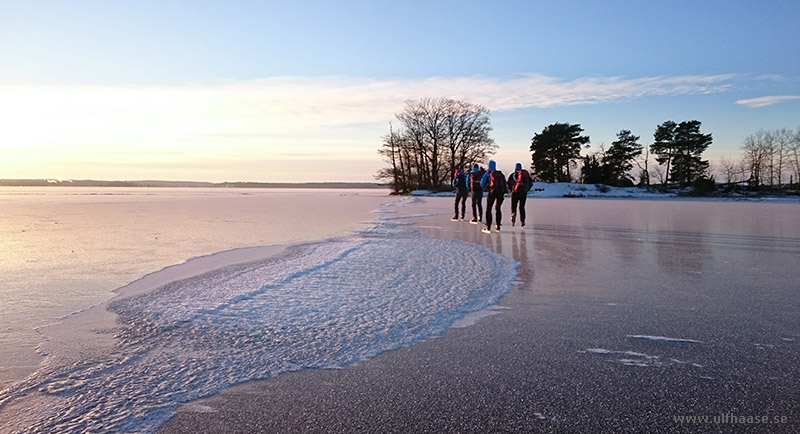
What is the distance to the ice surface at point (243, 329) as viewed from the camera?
2.64m

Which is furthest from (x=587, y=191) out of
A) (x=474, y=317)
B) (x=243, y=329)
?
(x=243, y=329)

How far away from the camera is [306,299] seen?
4977mm

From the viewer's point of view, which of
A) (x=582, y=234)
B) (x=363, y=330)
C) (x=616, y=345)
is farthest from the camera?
(x=582, y=234)

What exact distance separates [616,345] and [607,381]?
0.74 m

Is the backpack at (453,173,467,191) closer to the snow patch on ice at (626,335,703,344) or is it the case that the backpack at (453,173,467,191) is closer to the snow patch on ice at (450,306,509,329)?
the snow patch on ice at (450,306,509,329)

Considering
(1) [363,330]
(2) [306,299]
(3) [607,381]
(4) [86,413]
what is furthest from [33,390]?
(3) [607,381]

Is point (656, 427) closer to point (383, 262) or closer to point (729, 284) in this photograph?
point (729, 284)

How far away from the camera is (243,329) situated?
13.0 feet

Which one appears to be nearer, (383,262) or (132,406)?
(132,406)

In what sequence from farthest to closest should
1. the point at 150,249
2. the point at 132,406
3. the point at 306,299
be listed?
the point at 150,249
the point at 306,299
the point at 132,406

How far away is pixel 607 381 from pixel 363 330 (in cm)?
177

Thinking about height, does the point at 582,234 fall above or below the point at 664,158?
below

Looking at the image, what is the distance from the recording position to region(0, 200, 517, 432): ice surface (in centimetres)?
264

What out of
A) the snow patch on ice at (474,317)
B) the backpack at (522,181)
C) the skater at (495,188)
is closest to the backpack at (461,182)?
the backpack at (522,181)
